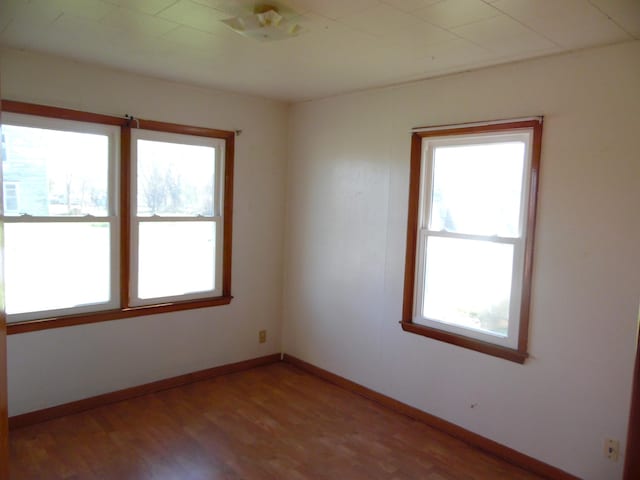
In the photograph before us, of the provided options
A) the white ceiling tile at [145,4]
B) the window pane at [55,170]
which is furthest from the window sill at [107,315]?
the white ceiling tile at [145,4]

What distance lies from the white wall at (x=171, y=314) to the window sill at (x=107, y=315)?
0.15ft

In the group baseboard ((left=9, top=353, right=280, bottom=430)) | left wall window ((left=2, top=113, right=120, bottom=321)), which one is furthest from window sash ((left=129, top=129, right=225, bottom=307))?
baseboard ((left=9, top=353, right=280, bottom=430))

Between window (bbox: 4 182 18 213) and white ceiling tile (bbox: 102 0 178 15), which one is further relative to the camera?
window (bbox: 4 182 18 213)

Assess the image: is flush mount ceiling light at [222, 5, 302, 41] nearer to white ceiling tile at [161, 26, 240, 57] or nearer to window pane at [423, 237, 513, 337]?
white ceiling tile at [161, 26, 240, 57]

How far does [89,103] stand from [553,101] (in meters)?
3.04

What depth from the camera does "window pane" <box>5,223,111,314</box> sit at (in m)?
3.06

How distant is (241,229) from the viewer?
4195mm

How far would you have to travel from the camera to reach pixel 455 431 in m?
3.21

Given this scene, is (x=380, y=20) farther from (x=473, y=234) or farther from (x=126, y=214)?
(x=126, y=214)

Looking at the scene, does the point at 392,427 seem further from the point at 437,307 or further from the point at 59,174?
the point at 59,174

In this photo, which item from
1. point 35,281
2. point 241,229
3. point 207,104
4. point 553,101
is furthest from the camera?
point 241,229

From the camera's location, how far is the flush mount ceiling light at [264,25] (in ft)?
6.94

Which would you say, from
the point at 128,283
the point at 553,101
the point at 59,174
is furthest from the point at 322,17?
the point at 128,283

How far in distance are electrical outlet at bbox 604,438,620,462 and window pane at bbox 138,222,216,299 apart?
9.96ft
